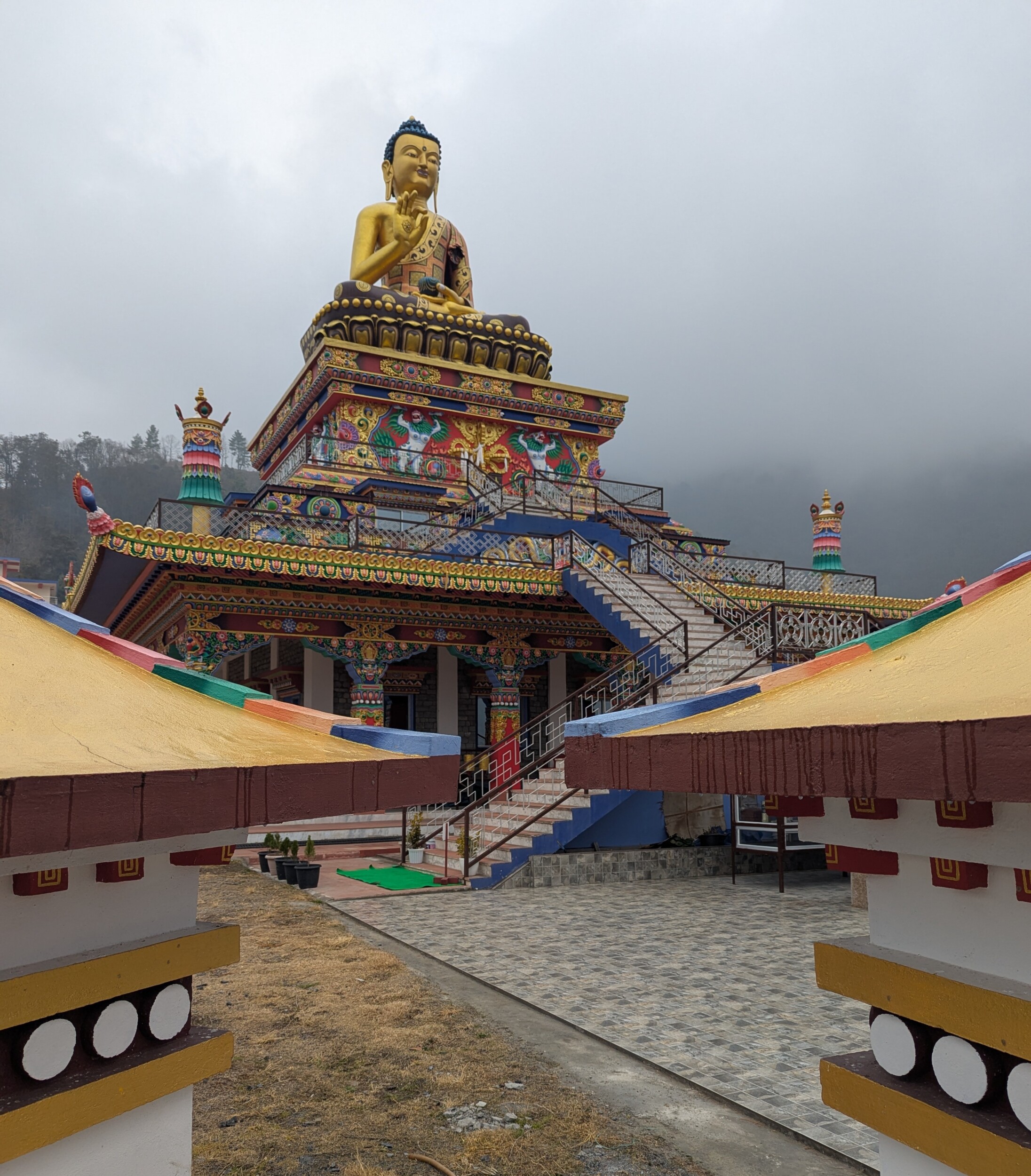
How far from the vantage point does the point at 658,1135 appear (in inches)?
180

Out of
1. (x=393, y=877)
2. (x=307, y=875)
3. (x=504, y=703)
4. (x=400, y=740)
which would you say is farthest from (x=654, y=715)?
(x=504, y=703)

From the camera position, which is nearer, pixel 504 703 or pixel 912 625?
pixel 912 625

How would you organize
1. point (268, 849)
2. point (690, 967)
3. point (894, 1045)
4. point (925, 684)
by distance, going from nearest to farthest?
point (925, 684), point (894, 1045), point (690, 967), point (268, 849)

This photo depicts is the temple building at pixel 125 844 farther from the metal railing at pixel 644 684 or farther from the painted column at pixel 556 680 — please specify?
the painted column at pixel 556 680

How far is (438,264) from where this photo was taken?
26656 millimetres

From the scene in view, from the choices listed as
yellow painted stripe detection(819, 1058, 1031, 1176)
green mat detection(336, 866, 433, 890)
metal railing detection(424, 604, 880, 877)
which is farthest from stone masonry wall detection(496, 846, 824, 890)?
yellow painted stripe detection(819, 1058, 1031, 1176)

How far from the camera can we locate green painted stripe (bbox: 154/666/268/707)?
9.96 feet

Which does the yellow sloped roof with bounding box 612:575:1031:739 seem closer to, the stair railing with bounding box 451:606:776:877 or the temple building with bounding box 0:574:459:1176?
the temple building with bounding box 0:574:459:1176

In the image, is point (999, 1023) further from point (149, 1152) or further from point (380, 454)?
point (380, 454)

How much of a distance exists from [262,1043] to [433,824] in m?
10.4

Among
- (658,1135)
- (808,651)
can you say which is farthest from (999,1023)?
(808,651)

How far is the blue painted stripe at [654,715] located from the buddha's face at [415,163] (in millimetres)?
26607

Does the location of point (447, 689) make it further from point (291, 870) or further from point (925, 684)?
point (925, 684)

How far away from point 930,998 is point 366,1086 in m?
3.75
